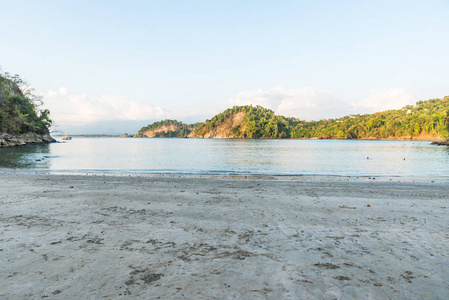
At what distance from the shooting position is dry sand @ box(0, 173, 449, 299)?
3.73 metres

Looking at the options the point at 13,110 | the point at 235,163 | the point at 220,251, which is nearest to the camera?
the point at 220,251

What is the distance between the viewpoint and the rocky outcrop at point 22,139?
6241 centimetres

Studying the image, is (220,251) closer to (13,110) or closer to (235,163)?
(235,163)

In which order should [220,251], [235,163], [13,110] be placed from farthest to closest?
1. [13,110]
2. [235,163]
3. [220,251]

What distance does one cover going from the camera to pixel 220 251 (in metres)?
5.09

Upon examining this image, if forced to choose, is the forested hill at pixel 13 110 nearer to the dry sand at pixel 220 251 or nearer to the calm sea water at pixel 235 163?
the calm sea water at pixel 235 163

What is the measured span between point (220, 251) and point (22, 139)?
3874 inches

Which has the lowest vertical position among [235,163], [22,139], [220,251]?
[235,163]

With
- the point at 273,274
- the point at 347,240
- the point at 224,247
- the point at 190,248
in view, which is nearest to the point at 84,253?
the point at 190,248

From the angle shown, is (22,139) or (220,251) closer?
(220,251)

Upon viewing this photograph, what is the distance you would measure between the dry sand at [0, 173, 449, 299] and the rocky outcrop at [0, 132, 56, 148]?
71590 mm

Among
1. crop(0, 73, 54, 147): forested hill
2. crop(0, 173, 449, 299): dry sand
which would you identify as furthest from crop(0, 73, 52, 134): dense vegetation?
crop(0, 173, 449, 299): dry sand

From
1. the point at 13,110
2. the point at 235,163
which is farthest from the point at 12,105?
the point at 235,163

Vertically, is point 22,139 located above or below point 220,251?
above
